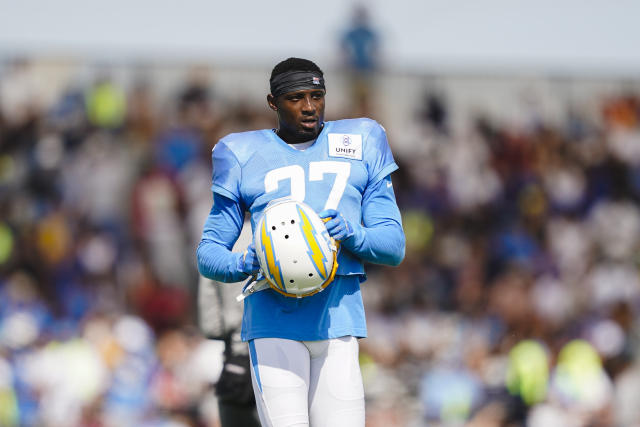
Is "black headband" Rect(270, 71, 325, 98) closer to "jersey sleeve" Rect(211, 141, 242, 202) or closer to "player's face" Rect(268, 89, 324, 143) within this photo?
"player's face" Rect(268, 89, 324, 143)

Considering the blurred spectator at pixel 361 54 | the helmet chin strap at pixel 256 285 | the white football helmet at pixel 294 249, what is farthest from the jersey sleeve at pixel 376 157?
the blurred spectator at pixel 361 54

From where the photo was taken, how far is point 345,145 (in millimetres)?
4594

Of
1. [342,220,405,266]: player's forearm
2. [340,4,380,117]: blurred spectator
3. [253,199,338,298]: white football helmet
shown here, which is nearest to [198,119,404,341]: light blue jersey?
[342,220,405,266]: player's forearm

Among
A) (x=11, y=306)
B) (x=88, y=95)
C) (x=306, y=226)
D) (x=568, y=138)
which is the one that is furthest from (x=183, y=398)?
(x=568, y=138)

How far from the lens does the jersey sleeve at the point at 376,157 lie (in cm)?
462

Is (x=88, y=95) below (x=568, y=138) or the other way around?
the other way around

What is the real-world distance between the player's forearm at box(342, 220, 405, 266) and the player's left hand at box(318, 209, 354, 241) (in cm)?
7

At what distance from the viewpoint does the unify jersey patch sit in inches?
180

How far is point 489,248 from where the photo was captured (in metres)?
14.3

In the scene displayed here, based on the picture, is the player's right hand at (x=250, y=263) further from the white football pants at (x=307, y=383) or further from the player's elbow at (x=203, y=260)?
the white football pants at (x=307, y=383)

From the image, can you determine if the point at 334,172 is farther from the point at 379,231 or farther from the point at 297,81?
the point at 297,81

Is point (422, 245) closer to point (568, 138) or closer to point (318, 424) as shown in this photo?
point (568, 138)

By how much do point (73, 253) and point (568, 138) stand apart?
310 inches

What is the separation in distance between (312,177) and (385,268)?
943 centimetres
